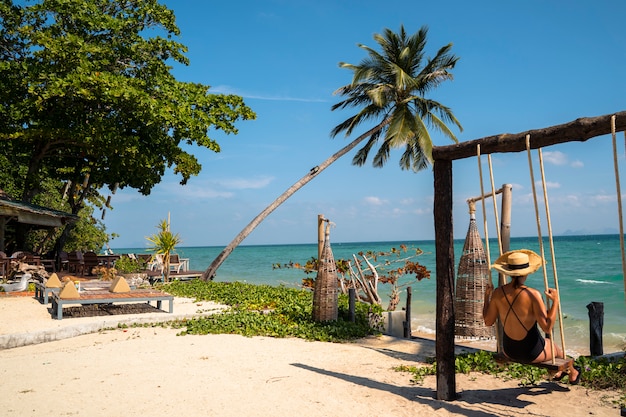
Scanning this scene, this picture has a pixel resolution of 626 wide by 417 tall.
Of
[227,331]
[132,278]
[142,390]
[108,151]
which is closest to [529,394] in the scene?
[142,390]

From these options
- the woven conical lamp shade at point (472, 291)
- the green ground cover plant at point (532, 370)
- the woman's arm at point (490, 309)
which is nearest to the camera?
the woman's arm at point (490, 309)

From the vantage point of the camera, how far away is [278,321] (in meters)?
10.4

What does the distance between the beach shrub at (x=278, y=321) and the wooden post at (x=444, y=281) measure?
152 inches

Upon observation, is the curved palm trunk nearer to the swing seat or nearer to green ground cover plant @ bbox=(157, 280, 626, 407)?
green ground cover plant @ bbox=(157, 280, 626, 407)

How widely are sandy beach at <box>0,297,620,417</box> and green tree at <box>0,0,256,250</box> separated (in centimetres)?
1068

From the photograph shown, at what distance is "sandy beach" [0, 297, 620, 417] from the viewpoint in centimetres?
531

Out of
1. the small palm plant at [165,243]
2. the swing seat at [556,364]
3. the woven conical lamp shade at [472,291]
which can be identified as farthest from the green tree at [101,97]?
the swing seat at [556,364]

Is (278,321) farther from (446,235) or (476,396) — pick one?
(446,235)

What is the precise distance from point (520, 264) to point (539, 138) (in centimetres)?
125

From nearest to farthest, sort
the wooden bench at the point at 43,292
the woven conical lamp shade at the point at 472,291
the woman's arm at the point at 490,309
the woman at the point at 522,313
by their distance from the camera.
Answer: the woman at the point at 522,313, the woman's arm at the point at 490,309, the woven conical lamp shade at the point at 472,291, the wooden bench at the point at 43,292

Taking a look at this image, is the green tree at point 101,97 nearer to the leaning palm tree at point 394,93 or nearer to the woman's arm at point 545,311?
the leaning palm tree at point 394,93

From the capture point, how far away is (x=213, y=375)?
6695 mm

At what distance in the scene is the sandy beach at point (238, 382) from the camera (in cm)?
531

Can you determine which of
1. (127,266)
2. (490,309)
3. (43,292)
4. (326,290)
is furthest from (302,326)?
(127,266)
